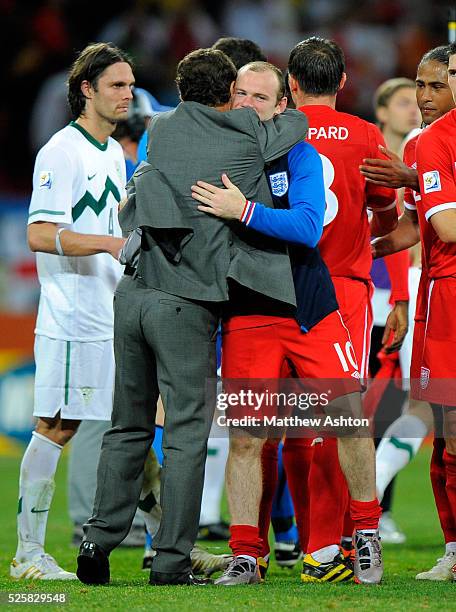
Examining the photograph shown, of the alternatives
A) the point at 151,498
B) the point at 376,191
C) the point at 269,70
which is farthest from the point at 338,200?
the point at 151,498

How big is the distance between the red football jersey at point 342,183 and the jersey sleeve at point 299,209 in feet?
1.22

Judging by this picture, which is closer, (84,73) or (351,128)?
(351,128)

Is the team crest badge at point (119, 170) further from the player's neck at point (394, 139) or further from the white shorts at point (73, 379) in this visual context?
the player's neck at point (394, 139)

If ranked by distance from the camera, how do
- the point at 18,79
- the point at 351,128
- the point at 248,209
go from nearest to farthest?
the point at 248,209 → the point at 351,128 → the point at 18,79

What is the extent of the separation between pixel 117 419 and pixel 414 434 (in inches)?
109

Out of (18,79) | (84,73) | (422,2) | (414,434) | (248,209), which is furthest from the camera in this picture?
(422,2)

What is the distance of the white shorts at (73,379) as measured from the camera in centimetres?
543

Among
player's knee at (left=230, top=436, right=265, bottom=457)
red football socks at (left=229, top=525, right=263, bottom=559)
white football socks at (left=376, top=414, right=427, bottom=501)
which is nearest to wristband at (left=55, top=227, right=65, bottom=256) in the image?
player's knee at (left=230, top=436, right=265, bottom=457)

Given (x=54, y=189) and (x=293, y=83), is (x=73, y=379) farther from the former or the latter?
(x=293, y=83)

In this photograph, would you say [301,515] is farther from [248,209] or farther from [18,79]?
[18,79]

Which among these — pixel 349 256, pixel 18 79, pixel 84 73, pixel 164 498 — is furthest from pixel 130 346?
pixel 18 79

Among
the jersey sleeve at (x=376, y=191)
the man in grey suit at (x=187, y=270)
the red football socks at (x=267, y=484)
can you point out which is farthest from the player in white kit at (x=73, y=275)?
the jersey sleeve at (x=376, y=191)

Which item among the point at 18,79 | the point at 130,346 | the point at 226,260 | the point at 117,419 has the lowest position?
the point at 117,419

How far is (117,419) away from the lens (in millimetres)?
4734
